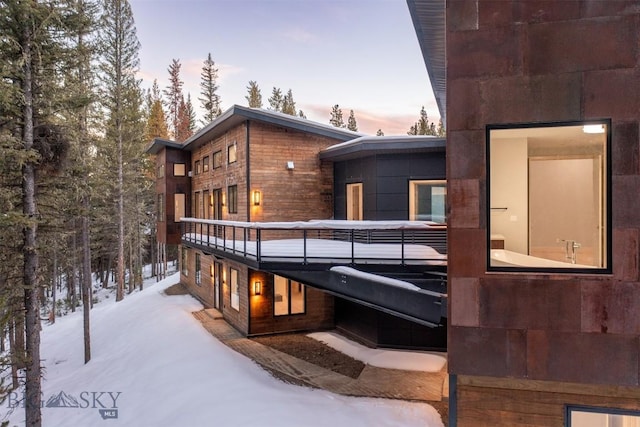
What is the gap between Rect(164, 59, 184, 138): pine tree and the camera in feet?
160

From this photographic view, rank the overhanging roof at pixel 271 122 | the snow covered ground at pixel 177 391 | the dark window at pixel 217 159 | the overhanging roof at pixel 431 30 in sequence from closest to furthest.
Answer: the overhanging roof at pixel 431 30 → the snow covered ground at pixel 177 391 → the overhanging roof at pixel 271 122 → the dark window at pixel 217 159

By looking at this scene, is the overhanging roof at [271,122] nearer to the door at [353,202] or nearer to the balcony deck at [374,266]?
the door at [353,202]

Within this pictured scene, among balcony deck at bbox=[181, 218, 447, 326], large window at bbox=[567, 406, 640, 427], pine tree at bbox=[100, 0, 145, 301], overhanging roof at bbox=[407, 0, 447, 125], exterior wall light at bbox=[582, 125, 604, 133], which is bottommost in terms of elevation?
large window at bbox=[567, 406, 640, 427]

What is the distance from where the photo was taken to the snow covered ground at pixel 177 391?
735cm

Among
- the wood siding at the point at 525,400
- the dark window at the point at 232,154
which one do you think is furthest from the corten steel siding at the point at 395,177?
the wood siding at the point at 525,400

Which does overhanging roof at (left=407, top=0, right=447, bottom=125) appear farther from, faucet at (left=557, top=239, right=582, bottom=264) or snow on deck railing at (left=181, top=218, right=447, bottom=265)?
faucet at (left=557, top=239, right=582, bottom=264)

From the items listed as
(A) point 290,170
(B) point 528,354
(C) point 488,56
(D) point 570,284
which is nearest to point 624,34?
(C) point 488,56

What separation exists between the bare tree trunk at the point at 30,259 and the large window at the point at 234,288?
19.0 ft

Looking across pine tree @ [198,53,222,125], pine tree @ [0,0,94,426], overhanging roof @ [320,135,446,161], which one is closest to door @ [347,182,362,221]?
overhanging roof @ [320,135,446,161]

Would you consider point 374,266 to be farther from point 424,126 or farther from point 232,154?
point 424,126

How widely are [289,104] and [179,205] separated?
31.8m

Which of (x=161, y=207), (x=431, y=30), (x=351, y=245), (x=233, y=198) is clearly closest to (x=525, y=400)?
(x=351, y=245)

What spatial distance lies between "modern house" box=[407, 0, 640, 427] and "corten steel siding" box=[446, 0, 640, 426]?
0.01m

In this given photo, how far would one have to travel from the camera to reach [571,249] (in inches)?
156
